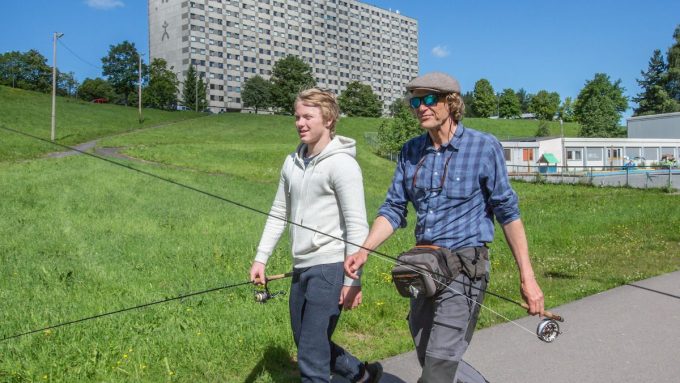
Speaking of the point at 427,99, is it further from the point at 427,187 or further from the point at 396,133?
the point at 396,133

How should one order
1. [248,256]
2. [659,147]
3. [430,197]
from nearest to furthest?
[430,197] < [248,256] < [659,147]

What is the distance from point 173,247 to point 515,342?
6.67m

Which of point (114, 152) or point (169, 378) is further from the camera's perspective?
point (114, 152)

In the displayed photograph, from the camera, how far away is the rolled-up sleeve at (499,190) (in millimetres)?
3104

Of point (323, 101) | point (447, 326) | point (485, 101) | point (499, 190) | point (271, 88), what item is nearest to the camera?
point (447, 326)

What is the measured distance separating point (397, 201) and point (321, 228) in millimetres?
441

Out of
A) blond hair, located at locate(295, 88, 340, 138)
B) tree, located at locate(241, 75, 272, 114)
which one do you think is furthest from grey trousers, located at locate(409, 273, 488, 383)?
tree, located at locate(241, 75, 272, 114)

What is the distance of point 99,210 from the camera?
15352 mm

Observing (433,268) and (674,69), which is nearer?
(433,268)

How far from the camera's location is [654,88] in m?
100

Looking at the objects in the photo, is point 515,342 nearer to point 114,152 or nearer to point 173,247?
point 173,247

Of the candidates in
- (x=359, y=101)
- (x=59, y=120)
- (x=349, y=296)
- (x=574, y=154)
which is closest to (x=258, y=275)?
(x=349, y=296)

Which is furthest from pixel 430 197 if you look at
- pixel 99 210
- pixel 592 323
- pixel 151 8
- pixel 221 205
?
pixel 151 8

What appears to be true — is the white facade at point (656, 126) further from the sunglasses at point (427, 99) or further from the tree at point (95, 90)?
the tree at point (95, 90)
